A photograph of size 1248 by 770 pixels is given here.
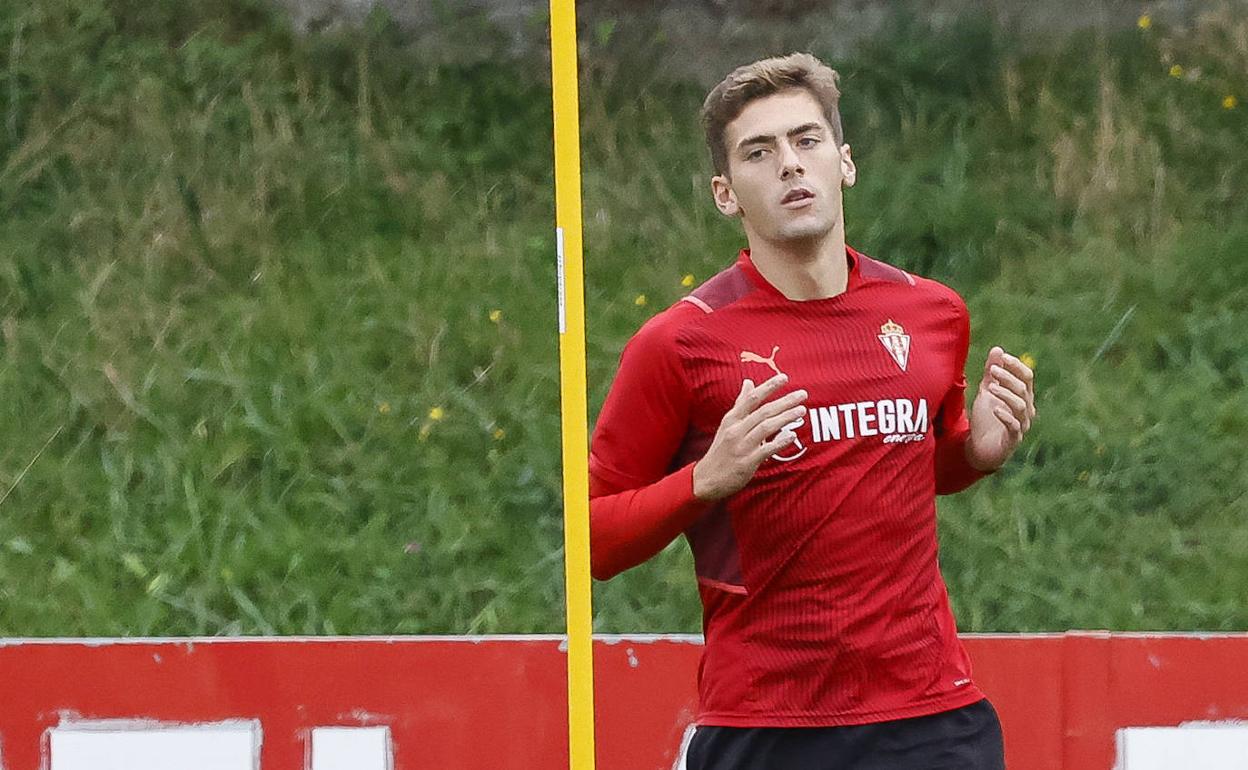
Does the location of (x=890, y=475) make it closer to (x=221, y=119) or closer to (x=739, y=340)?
(x=739, y=340)

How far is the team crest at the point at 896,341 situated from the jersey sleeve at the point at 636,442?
0.35 meters

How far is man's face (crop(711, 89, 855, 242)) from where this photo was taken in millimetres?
3121

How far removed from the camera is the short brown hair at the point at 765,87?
3234 mm

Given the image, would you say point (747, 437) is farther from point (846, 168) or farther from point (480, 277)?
point (480, 277)

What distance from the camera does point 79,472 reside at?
20.2 feet

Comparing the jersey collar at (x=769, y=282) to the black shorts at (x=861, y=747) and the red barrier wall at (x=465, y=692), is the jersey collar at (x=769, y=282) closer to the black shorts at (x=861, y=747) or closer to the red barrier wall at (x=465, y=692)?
the black shorts at (x=861, y=747)

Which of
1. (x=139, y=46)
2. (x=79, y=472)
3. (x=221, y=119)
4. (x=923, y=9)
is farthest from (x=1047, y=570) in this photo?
(x=139, y=46)

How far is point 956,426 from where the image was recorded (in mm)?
3250

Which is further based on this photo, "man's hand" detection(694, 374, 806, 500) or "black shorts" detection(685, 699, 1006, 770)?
"black shorts" detection(685, 699, 1006, 770)

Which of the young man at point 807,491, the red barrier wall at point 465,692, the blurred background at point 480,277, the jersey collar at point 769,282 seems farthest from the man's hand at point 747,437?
the blurred background at point 480,277

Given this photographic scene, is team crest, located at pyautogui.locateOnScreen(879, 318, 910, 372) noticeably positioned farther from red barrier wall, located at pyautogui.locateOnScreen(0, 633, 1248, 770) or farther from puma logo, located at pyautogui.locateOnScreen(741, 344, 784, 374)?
red barrier wall, located at pyautogui.locateOnScreen(0, 633, 1248, 770)

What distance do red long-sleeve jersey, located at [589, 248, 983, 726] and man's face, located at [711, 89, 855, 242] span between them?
0.37ft

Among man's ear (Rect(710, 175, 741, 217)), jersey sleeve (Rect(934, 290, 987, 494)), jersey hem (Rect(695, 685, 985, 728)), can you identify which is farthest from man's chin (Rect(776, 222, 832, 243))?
jersey hem (Rect(695, 685, 985, 728))

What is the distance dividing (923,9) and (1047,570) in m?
2.43
